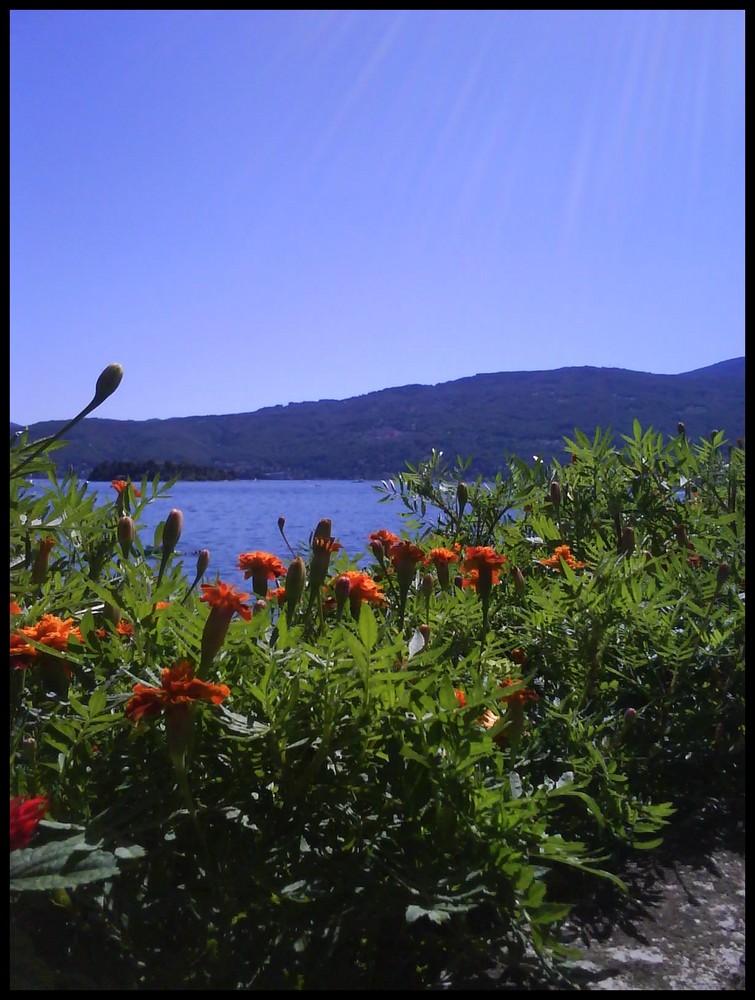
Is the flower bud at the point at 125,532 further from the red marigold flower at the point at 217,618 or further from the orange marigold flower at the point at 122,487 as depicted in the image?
the red marigold flower at the point at 217,618

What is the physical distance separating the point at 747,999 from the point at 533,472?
1907 millimetres

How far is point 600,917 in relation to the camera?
1270mm

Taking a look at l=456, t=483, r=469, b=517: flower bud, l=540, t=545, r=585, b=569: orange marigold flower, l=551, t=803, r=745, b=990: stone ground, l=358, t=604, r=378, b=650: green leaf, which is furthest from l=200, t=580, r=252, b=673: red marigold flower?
l=456, t=483, r=469, b=517: flower bud

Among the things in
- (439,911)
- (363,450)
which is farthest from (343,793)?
(363,450)

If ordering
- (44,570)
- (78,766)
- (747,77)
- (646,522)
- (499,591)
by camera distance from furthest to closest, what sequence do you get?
(646,522), (499,591), (44,570), (78,766), (747,77)

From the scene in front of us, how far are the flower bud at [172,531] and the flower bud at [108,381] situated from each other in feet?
1.16

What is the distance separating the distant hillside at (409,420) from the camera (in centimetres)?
1133

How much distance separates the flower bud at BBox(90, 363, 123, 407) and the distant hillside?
706cm

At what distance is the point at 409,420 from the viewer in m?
19.2

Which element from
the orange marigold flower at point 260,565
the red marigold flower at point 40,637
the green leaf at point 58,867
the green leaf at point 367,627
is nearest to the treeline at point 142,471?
the orange marigold flower at point 260,565

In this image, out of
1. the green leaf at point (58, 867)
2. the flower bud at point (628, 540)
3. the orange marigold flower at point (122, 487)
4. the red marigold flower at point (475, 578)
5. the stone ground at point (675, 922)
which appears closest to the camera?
the green leaf at point (58, 867)

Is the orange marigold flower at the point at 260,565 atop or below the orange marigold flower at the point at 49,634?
atop

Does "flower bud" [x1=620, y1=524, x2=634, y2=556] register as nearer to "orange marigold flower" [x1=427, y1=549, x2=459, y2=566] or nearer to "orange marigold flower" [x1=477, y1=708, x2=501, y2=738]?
"orange marigold flower" [x1=427, y1=549, x2=459, y2=566]

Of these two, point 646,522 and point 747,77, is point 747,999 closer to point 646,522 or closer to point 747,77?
point 747,77
